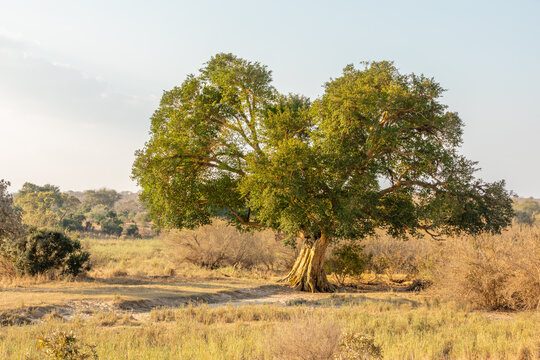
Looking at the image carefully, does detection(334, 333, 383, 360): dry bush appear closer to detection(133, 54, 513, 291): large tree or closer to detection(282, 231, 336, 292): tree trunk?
detection(133, 54, 513, 291): large tree

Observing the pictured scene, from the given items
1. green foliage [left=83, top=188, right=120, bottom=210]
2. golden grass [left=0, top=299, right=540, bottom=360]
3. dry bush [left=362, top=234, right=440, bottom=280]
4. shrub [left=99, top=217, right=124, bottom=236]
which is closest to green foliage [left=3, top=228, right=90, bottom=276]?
golden grass [left=0, top=299, right=540, bottom=360]

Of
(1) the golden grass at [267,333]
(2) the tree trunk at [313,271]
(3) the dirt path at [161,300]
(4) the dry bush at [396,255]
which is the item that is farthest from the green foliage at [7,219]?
(4) the dry bush at [396,255]

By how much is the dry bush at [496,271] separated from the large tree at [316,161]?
2539mm

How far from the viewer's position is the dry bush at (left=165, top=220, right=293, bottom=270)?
3091 cm

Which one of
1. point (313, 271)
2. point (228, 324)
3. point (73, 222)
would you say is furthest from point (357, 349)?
point (73, 222)

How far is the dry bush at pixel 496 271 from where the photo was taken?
1381 centimetres

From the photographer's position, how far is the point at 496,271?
48.6ft

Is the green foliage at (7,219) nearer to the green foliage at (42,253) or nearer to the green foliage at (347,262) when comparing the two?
the green foliage at (42,253)

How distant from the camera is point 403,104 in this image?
1803cm

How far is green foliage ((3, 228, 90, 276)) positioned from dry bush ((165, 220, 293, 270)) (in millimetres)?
9912

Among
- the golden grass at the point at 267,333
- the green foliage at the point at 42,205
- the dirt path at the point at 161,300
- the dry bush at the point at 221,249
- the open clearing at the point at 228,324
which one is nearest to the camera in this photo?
the golden grass at the point at 267,333

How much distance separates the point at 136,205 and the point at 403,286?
304 ft

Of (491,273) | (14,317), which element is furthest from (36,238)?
(491,273)

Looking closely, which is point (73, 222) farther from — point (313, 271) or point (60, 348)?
point (60, 348)
